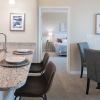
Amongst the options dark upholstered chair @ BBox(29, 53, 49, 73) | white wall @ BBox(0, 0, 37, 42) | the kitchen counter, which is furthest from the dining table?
white wall @ BBox(0, 0, 37, 42)

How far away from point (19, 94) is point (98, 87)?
257 cm

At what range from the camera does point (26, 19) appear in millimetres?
5230

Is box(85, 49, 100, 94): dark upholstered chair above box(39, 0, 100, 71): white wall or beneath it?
beneath

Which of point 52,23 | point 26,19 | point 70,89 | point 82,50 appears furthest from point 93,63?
point 52,23

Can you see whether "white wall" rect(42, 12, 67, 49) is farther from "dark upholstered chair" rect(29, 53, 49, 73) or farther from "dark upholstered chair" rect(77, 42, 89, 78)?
"dark upholstered chair" rect(29, 53, 49, 73)

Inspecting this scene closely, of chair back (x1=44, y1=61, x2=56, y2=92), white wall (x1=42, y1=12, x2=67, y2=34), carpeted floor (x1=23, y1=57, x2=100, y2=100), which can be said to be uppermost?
white wall (x1=42, y1=12, x2=67, y2=34)

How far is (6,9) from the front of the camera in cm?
518

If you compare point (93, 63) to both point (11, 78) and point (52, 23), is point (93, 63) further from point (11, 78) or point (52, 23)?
point (52, 23)

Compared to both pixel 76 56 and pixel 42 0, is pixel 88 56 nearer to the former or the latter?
pixel 76 56

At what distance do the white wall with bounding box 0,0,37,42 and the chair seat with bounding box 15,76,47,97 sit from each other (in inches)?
102

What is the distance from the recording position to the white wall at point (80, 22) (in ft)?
18.5

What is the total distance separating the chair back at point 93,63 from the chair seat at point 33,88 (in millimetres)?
1352

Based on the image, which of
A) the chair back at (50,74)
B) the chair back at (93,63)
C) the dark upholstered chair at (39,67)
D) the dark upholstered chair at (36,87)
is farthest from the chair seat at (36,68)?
the chair back at (93,63)

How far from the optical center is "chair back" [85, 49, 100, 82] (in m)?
3.71
